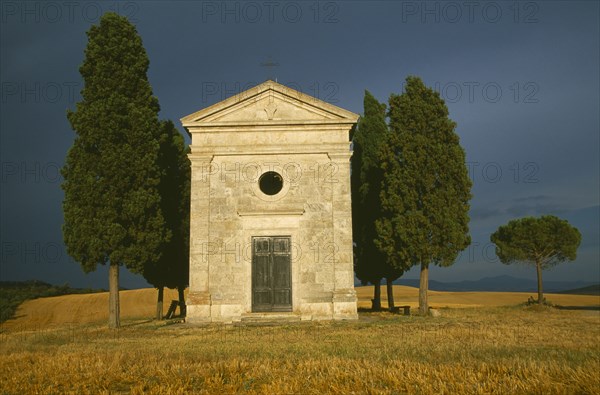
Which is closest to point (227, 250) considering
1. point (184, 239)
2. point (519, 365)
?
point (184, 239)

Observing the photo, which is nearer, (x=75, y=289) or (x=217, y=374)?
(x=217, y=374)

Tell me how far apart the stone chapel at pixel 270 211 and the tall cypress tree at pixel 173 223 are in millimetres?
3954

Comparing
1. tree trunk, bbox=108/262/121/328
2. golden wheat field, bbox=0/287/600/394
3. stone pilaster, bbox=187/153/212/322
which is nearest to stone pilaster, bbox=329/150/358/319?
golden wheat field, bbox=0/287/600/394

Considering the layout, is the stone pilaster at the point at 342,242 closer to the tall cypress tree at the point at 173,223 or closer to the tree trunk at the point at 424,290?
the tree trunk at the point at 424,290

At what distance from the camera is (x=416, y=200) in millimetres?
21859

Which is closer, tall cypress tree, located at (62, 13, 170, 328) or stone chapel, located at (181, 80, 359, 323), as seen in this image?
tall cypress tree, located at (62, 13, 170, 328)

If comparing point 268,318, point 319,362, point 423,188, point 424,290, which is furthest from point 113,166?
point 424,290

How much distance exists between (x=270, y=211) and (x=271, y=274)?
228cm

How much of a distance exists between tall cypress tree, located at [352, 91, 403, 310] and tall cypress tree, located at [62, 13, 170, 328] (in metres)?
10.3

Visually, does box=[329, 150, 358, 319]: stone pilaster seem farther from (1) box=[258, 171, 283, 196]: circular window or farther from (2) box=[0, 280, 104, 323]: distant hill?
(2) box=[0, 280, 104, 323]: distant hill

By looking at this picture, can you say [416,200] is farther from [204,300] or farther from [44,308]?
[44,308]

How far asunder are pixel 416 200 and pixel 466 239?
256cm

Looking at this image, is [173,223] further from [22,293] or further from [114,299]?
[22,293]

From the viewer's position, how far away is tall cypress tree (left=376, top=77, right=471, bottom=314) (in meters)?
21.2
